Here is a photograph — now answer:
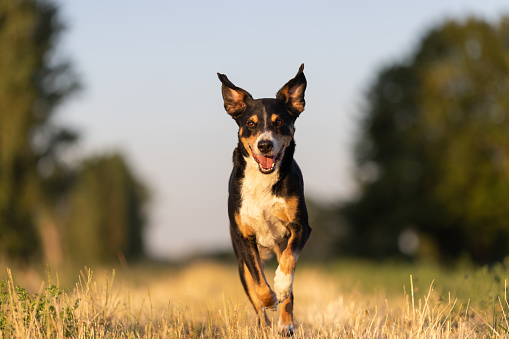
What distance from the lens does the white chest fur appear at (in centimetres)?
617

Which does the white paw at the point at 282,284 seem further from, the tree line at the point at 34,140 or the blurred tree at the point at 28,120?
the blurred tree at the point at 28,120

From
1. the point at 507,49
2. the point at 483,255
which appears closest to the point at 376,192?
the point at 483,255

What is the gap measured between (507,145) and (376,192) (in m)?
8.07

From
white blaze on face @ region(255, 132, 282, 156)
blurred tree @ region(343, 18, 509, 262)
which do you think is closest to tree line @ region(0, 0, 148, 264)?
blurred tree @ region(343, 18, 509, 262)

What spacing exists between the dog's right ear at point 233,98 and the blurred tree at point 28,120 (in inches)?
728

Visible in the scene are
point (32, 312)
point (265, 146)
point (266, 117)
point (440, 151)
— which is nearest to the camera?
point (32, 312)

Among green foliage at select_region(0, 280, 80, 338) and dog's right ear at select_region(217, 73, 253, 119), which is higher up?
dog's right ear at select_region(217, 73, 253, 119)

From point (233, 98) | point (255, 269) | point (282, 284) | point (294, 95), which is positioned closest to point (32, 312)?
point (255, 269)

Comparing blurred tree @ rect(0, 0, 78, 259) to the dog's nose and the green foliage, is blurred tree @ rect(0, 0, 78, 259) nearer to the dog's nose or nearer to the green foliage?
the green foliage

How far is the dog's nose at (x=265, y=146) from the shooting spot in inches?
226

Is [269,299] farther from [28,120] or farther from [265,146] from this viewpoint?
[28,120]

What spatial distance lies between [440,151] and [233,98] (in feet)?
88.2

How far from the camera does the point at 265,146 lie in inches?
226

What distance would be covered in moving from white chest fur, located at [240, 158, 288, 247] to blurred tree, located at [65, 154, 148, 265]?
22.8 meters
